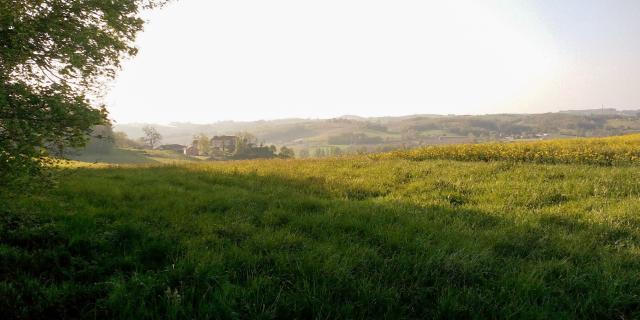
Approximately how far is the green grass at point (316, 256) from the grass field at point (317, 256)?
0.02 m

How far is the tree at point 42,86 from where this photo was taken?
5.00m

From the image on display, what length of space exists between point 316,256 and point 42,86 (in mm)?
6164

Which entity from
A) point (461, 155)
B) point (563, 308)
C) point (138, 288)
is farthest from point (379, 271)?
point (461, 155)

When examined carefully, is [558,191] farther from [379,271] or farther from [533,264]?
[379,271]

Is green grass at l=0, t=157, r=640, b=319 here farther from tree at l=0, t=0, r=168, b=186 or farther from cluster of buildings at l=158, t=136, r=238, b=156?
cluster of buildings at l=158, t=136, r=238, b=156

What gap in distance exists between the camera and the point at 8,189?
504 centimetres

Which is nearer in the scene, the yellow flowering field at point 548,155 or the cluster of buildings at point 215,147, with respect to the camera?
the yellow flowering field at point 548,155

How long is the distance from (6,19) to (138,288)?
534 centimetres

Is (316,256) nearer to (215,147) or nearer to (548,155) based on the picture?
(548,155)

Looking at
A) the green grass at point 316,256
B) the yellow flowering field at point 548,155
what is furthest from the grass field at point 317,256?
the yellow flowering field at point 548,155

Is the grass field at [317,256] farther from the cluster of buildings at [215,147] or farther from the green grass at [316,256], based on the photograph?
the cluster of buildings at [215,147]

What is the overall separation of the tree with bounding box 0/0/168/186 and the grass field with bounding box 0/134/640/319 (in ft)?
3.45

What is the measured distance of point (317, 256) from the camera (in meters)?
4.88

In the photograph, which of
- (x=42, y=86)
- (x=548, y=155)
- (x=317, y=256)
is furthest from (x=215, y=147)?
(x=317, y=256)
